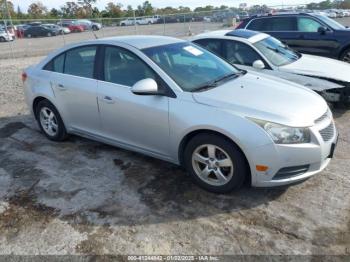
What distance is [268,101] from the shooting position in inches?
141

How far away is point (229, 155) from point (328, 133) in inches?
41.6

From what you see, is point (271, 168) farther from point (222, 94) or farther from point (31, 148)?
point (31, 148)

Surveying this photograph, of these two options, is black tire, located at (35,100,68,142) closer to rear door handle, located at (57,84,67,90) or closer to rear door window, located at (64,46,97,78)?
rear door handle, located at (57,84,67,90)

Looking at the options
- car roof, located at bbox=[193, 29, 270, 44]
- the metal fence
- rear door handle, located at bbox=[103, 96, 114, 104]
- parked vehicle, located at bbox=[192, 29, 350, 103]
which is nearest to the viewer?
rear door handle, located at bbox=[103, 96, 114, 104]

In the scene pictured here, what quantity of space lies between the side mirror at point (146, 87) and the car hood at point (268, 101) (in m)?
0.44

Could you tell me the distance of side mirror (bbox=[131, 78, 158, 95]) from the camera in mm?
3730

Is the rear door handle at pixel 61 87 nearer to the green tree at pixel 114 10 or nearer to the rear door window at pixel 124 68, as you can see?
the rear door window at pixel 124 68

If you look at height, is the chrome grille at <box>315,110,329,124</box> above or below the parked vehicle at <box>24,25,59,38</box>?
above

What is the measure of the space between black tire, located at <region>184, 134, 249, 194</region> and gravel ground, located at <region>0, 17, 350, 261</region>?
0.10 meters

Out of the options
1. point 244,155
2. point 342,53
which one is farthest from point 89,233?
point 342,53

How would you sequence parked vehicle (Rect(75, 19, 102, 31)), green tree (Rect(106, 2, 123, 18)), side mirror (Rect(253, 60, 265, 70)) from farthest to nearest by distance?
green tree (Rect(106, 2, 123, 18))
parked vehicle (Rect(75, 19, 102, 31))
side mirror (Rect(253, 60, 265, 70))

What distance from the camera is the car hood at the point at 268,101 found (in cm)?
337

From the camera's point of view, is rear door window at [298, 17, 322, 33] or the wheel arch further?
rear door window at [298, 17, 322, 33]

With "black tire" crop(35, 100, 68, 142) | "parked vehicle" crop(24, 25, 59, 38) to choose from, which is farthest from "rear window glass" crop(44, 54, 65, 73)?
"parked vehicle" crop(24, 25, 59, 38)
